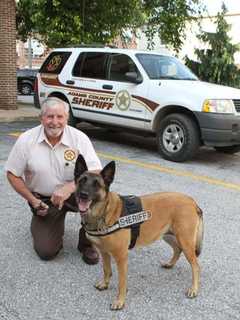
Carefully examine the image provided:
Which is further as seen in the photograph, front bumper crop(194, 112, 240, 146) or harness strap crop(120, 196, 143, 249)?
front bumper crop(194, 112, 240, 146)

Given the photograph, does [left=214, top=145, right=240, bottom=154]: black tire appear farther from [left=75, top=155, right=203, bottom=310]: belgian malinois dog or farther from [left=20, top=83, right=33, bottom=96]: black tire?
[left=20, top=83, right=33, bottom=96]: black tire

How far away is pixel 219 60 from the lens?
55.5 feet

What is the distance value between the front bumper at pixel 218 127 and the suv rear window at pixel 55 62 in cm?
369

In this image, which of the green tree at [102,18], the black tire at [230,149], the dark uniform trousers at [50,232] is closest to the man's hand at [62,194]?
the dark uniform trousers at [50,232]

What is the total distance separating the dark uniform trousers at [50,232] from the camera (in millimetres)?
4020

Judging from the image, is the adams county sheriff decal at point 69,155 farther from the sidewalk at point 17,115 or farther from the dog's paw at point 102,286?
the sidewalk at point 17,115

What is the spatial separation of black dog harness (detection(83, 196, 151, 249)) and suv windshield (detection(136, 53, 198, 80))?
214 inches

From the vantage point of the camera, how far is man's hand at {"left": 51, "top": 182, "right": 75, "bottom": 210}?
3.81 metres

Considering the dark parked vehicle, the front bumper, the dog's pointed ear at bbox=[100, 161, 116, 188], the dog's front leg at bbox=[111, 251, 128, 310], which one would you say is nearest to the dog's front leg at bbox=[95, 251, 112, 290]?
the dog's front leg at bbox=[111, 251, 128, 310]

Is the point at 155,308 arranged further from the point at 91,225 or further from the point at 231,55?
the point at 231,55

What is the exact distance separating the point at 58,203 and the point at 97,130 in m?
7.50

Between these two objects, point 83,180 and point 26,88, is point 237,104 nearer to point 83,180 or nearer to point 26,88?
point 83,180

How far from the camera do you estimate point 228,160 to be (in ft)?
28.5

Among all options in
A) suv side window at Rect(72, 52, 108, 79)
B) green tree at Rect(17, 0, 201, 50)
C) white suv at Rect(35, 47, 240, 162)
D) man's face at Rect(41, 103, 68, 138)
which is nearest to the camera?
man's face at Rect(41, 103, 68, 138)
